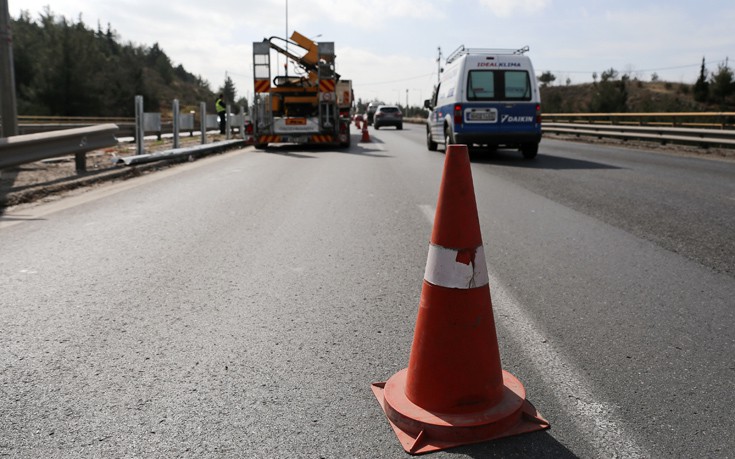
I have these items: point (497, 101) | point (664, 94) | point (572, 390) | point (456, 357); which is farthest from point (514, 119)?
point (664, 94)

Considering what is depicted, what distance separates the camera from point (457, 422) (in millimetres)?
2398

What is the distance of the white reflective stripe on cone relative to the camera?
8.47 ft

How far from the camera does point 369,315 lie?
3.80m

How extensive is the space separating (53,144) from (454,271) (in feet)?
29.6

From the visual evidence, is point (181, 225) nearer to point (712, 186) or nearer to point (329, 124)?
point (712, 186)

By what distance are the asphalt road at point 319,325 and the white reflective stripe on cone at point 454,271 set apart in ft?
1.90

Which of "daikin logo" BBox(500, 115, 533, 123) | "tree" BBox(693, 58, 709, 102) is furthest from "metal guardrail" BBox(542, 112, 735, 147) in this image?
"tree" BBox(693, 58, 709, 102)

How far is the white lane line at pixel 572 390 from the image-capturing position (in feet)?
7.63

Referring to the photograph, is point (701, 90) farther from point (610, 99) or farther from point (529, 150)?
point (529, 150)

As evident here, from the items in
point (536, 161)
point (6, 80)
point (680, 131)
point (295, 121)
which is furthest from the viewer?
point (295, 121)

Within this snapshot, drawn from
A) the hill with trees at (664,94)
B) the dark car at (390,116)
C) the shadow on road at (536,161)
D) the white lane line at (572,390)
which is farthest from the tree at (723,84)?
the white lane line at (572,390)

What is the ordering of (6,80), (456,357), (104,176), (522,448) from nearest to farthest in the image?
(522,448) < (456,357) < (6,80) < (104,176)

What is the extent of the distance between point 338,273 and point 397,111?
4028cm

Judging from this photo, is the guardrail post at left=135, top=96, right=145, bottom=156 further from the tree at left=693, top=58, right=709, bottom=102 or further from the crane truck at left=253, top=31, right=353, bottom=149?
the tree at left=693, top=58, right=709, bottom=102
